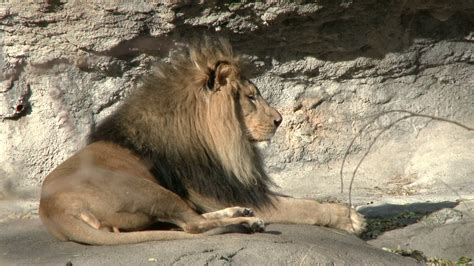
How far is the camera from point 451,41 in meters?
9.21

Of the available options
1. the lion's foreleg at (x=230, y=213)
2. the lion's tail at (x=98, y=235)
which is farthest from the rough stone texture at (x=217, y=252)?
the lion's foreleg at (x=230, y=213)

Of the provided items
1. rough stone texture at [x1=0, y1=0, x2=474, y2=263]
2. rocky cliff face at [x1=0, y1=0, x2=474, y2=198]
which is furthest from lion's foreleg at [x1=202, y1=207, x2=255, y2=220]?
rocky cliff face at [x1=0, y1=0, x2=474, y2=198]

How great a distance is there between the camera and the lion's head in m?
5.89

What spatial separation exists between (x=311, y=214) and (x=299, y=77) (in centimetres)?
319

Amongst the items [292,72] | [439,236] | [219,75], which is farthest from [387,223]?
[292,72]

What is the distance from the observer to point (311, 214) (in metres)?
Answer: 6.21

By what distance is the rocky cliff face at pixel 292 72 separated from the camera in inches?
332

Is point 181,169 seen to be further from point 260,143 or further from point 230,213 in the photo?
point 260,143

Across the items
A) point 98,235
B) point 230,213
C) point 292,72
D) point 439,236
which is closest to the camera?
point 98,235

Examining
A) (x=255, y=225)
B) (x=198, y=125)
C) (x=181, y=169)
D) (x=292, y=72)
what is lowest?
(x=255, y=225)

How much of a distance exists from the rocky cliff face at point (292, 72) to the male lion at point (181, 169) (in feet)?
7.48

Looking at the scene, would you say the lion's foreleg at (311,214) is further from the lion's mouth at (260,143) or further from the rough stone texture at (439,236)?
the lion's mouth at (260,143)

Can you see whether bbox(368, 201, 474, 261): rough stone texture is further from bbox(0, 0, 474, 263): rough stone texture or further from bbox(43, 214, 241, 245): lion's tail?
bbox(43, 214, 241, 245): lion's tail

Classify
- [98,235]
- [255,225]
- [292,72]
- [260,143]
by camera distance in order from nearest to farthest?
1. [98,235]
2. [255,225]
3. [260,143]
4. [292,72]
